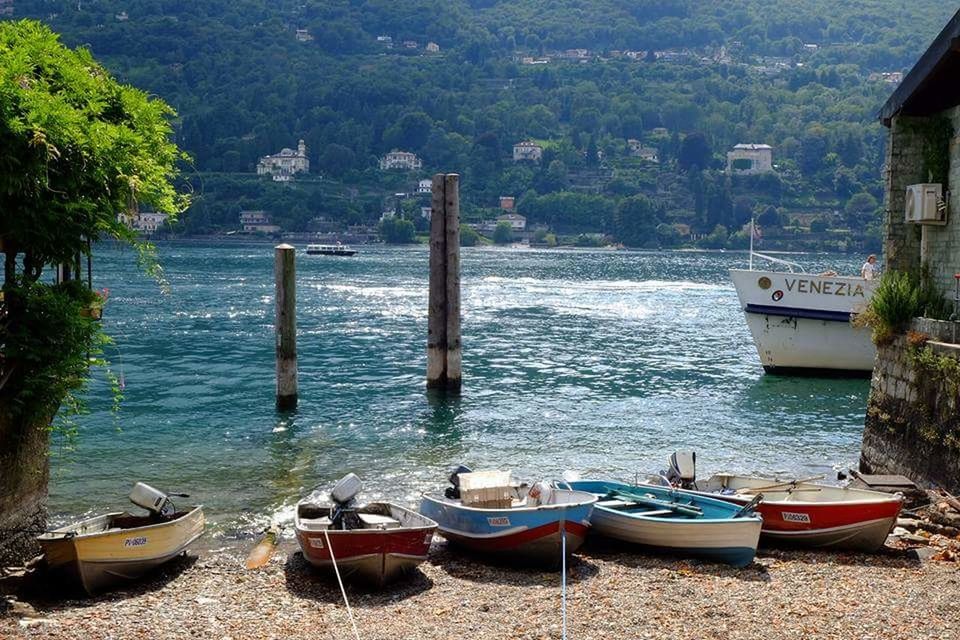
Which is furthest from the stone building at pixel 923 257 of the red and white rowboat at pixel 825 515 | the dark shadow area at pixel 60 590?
the dark shadow area at pixel 60 590

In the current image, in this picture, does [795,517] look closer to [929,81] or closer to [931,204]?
[931,204]

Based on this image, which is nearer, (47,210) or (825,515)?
(47,210)

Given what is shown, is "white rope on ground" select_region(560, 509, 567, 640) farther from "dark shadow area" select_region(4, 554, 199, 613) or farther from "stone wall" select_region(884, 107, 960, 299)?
"stone wall" select_region(884, 107, 960, 299)

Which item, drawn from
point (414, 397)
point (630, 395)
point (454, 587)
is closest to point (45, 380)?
point (454, 587)

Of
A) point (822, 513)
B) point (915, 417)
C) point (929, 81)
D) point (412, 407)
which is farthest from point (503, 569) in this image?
point (412, 407)

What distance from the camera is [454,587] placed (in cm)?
1156

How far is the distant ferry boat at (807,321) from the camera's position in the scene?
30.6 m

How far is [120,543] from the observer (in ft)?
37.3

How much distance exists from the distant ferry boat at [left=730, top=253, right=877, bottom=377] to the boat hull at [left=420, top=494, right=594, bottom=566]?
20.3m

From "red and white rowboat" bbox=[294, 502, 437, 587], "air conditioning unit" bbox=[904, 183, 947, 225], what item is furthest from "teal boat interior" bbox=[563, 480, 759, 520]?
"air conditioning unit" bbox=[904, 183, 947, 225]

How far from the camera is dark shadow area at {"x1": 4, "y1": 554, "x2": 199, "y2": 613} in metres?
10.7

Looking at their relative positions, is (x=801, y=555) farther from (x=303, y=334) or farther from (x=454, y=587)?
(x=303, y=334)

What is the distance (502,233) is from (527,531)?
181492 mm

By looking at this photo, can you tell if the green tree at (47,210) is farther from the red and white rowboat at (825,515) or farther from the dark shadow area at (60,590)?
the red and white rowboat at (825,515)
